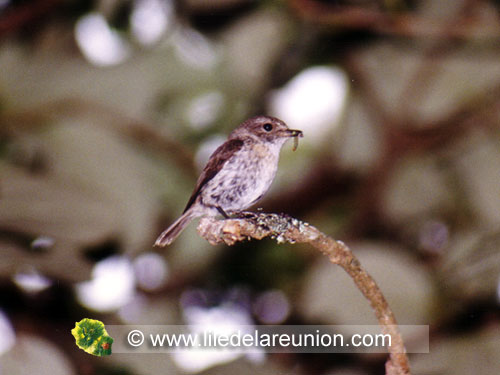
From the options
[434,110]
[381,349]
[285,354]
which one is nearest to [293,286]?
[285,354]

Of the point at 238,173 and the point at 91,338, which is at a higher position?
the point at 238,173

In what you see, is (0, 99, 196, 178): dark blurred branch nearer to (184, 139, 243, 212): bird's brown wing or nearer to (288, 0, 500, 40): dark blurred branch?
(184, 139, 243, 212): bird's brown wing

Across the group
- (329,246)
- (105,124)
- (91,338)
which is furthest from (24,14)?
(329,246)

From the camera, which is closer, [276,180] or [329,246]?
[329,246]

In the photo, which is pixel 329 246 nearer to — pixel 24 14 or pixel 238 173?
pixel 238 173

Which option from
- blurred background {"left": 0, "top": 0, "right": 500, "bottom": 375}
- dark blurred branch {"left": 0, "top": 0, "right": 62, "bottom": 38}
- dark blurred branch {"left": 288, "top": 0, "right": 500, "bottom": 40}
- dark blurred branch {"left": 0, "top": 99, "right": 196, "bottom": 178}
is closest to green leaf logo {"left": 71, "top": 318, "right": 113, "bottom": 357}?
blurred background {"left": 0, "top": 0, "right": 500, "bottom": 375}

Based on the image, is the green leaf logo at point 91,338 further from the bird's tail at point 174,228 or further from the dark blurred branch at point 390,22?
the dark blurred branch at point 390,22

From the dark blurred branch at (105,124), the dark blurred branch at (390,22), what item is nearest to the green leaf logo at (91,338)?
the dark blurred branch at (105,124)
